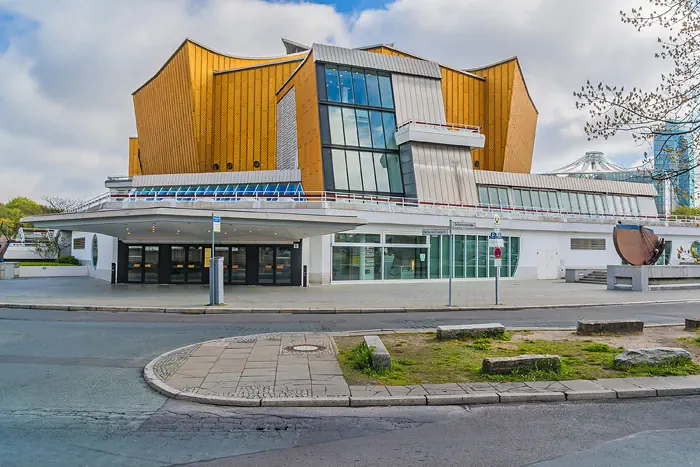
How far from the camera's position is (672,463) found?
5.04 m

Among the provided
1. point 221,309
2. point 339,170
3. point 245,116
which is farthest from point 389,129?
point 221,309

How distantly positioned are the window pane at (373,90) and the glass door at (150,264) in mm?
19833

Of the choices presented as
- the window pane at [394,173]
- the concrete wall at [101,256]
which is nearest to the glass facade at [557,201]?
the window pane at [394,173]

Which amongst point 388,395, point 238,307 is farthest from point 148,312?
point 388,395

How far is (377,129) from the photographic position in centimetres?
3997

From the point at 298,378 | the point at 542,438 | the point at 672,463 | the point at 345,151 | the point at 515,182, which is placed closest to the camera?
the point at 672,463

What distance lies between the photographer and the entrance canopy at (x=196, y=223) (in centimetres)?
2041

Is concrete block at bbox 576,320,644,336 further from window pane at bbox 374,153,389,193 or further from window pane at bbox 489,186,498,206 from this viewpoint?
window pane at bbox 489,186,498,206

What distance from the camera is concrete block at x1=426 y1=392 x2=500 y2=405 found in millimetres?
7082

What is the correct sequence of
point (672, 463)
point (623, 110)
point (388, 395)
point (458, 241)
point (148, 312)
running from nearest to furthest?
point (672, 463)
point (388, 395)
point (623, 110)
point (148, 312)
point (458, 241)

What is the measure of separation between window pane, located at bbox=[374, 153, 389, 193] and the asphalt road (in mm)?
30357

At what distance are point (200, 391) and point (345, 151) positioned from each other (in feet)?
104

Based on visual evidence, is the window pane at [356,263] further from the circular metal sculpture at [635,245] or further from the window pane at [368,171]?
the circular metal sculpture at [635,245]

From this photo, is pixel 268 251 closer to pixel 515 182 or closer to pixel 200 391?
pixel 200 391
